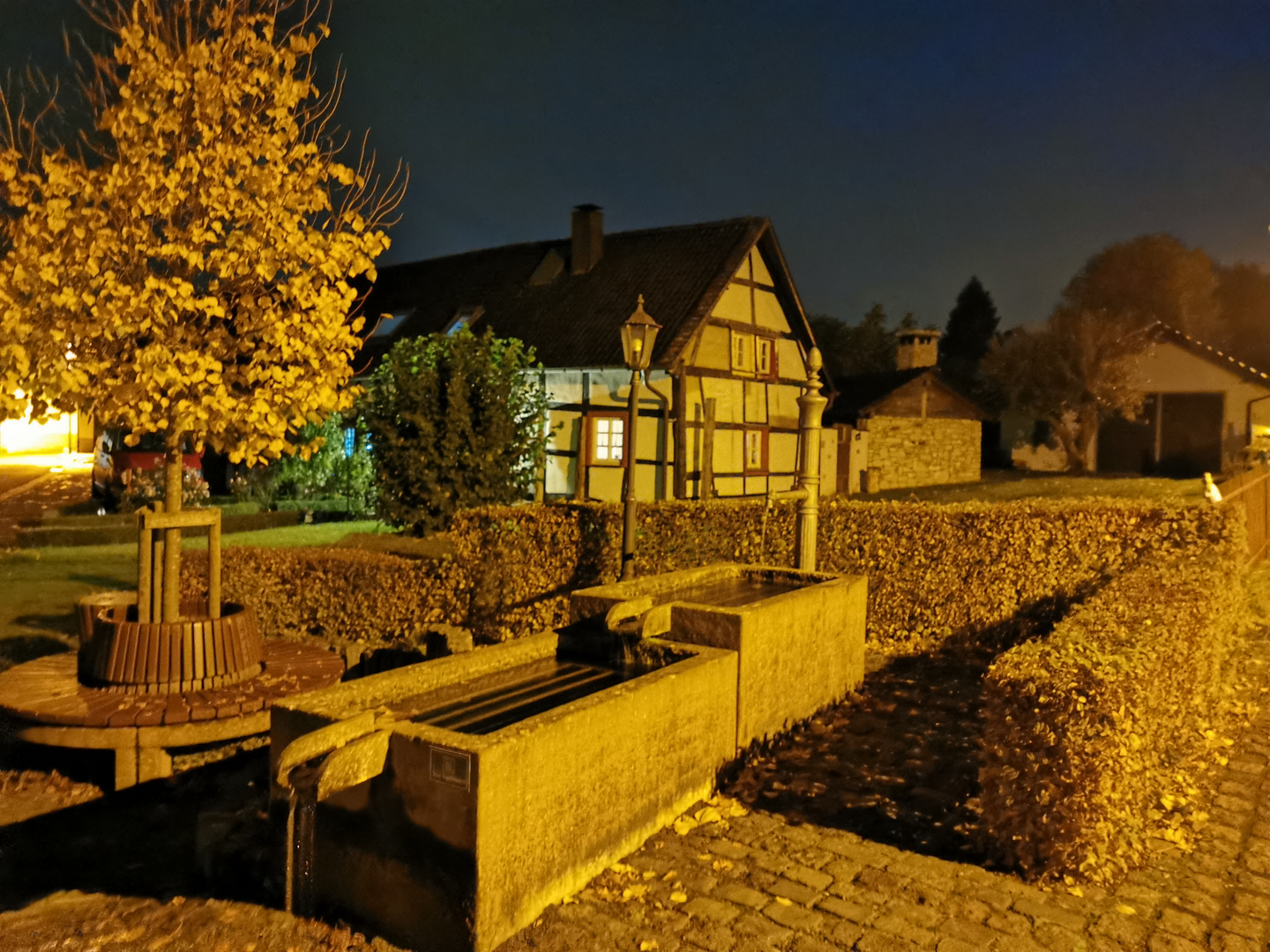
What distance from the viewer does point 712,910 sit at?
3867 mm

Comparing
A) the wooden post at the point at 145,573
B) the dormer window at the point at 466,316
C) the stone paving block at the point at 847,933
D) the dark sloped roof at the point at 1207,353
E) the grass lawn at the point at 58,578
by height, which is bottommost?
the stone paving block at the point at 847,933

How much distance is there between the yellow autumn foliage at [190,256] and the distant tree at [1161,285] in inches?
2075

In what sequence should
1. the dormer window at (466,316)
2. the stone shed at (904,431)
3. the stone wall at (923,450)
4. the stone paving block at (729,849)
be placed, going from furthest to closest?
the stone wall at (923,450)
the stone shed at (904,431)
the dormer window at (466,316)
the stone paving block at (729,849)

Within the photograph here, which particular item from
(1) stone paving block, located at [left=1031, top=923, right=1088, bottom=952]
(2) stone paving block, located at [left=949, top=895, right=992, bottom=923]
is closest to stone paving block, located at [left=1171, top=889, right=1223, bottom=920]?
(1) stone paving block, located at [left=1031, top=923, right=1088, bottom=952]

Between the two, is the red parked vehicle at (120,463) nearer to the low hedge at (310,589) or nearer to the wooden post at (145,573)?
the low hedge at (310,589)

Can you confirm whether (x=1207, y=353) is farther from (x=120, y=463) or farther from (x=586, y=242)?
(x=120, y=463)

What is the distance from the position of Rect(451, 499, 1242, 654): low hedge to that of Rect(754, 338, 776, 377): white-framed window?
11.5 metres

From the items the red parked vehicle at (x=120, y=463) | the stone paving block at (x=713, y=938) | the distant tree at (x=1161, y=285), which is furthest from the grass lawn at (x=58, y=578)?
the distant tree at (x=1161, y=285)

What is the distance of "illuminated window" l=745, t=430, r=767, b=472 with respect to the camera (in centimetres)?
2048

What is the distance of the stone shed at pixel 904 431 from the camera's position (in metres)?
28.3

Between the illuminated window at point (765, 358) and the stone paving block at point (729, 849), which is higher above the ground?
the illuminated window at point (765, 358)

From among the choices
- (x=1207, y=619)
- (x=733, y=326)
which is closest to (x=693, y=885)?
(x=1207, y=619)

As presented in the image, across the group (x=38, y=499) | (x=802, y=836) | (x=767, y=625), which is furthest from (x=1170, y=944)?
(x=38, y=499)

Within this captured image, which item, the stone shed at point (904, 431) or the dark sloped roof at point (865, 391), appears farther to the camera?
the dark sloped roof at point (865, 391)
